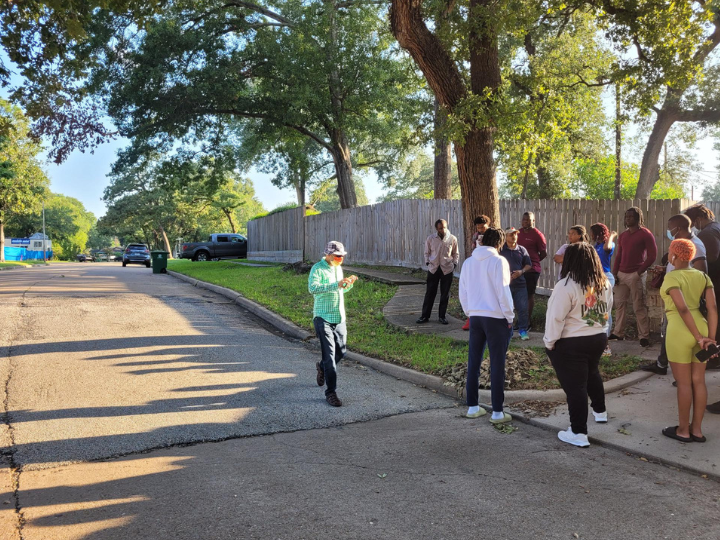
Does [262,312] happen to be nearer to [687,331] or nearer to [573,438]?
[573,438]

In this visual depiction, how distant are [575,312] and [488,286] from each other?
3.15 feet

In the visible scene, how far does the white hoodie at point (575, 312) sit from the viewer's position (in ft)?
16.0

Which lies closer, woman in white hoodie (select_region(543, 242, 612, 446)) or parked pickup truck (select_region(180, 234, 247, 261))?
woman in white hoodie (select_region(543, 242, 612, 446))

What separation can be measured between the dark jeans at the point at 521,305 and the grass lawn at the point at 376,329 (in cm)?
83

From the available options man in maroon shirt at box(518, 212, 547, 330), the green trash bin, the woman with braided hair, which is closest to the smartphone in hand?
the woman with braided hair

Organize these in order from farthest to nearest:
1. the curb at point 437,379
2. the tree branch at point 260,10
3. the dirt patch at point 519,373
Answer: the tree branch at point 260,10 → the dirt patch at point 519,373 → the curb at point 437,379

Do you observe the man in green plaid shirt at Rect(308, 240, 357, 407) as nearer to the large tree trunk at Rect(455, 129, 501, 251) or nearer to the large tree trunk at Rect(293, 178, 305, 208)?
the large tree trunk at Rect(455, 129, 501, 251)

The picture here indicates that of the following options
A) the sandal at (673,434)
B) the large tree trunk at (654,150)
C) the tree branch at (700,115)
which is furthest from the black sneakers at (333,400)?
the tree branch at (700,115)

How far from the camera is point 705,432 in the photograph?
16.9 ft

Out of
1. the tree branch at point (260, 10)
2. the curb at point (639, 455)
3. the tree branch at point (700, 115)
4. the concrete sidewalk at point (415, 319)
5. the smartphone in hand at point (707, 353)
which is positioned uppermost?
the tree branch at point (260, 10)

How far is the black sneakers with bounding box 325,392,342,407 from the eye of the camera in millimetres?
6152

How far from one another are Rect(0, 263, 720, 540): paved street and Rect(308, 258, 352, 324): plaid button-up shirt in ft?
3.16

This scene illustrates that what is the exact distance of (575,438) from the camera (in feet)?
16.4

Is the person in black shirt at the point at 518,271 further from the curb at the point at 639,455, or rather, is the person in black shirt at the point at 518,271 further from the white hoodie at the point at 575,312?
the white hoodie at the point at 575,312
